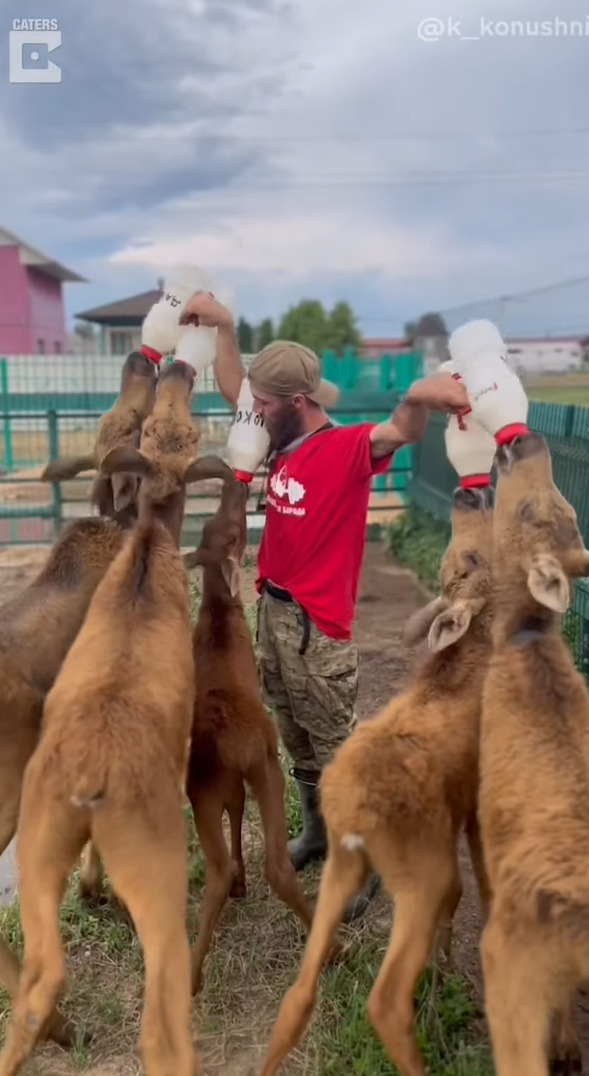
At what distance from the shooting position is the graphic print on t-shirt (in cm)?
444

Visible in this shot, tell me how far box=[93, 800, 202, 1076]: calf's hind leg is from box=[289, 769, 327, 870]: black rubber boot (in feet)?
6.52

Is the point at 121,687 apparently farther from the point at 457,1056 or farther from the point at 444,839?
the point at 457,1056

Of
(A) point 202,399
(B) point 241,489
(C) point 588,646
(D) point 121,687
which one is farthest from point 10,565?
(D) point 121,687

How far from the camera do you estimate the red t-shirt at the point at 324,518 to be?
4.36m

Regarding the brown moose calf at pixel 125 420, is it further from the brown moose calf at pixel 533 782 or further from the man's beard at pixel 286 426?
the brown moose calf at pixel 533 782

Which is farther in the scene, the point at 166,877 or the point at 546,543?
the point at 546,543

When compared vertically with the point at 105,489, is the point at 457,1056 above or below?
below

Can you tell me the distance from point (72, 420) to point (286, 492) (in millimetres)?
8792

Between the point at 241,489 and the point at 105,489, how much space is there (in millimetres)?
661

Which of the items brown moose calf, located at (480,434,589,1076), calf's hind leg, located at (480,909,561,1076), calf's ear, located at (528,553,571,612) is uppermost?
calf's ear, located at (528,553,571,612)

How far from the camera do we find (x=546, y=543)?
356 centimetres

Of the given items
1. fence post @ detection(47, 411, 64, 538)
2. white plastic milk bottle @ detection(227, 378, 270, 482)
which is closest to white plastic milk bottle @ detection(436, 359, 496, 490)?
white plastic milk bottle @ detection(227, 378, 270, 482)

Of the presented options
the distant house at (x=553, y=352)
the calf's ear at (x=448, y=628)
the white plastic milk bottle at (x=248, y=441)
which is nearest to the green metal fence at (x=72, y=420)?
the distant house at (x=553, y=352)

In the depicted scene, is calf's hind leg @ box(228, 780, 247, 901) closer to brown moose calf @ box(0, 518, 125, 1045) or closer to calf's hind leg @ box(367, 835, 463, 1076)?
brown moose calf @ box(0, 518, 125, 1045)
